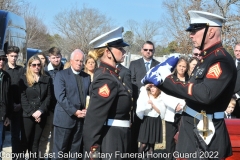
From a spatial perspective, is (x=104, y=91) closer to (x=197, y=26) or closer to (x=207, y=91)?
(x=207, y=91)

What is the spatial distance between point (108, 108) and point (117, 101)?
0.13 meters

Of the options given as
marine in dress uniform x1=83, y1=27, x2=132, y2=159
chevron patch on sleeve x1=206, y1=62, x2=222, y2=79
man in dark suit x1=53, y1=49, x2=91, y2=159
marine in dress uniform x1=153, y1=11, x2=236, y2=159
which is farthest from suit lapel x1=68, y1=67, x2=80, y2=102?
chevron patch on sleeve x1=206, y1=62, x2=222, y2=79

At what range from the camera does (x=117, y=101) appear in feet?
11.5

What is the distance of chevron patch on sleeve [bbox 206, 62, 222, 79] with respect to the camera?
10.6 ft

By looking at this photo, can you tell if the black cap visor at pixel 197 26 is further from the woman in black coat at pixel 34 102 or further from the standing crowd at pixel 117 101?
the woman in black coat at pixel 34 102

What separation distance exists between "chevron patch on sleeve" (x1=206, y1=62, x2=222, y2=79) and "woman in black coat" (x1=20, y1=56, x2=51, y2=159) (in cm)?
365

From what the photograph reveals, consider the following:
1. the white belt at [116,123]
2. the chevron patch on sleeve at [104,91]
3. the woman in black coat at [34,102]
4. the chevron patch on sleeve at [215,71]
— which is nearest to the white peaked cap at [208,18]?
the chevron patch on sleeve at [215,71]

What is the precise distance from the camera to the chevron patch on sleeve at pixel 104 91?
11.2 ft

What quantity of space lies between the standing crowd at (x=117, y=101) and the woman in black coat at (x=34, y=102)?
0.05 ft

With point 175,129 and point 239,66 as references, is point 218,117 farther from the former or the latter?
point 239,66

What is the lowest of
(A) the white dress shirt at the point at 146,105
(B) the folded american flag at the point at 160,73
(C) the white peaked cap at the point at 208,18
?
(A) the white dress shirt at the point at 146,105

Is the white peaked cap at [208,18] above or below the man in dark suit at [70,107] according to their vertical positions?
above

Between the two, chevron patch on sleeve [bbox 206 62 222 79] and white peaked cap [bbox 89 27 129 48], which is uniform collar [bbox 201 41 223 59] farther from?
white peaked cap [bbox 89 27 129 48]

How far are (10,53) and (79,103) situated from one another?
1737 millimetres
